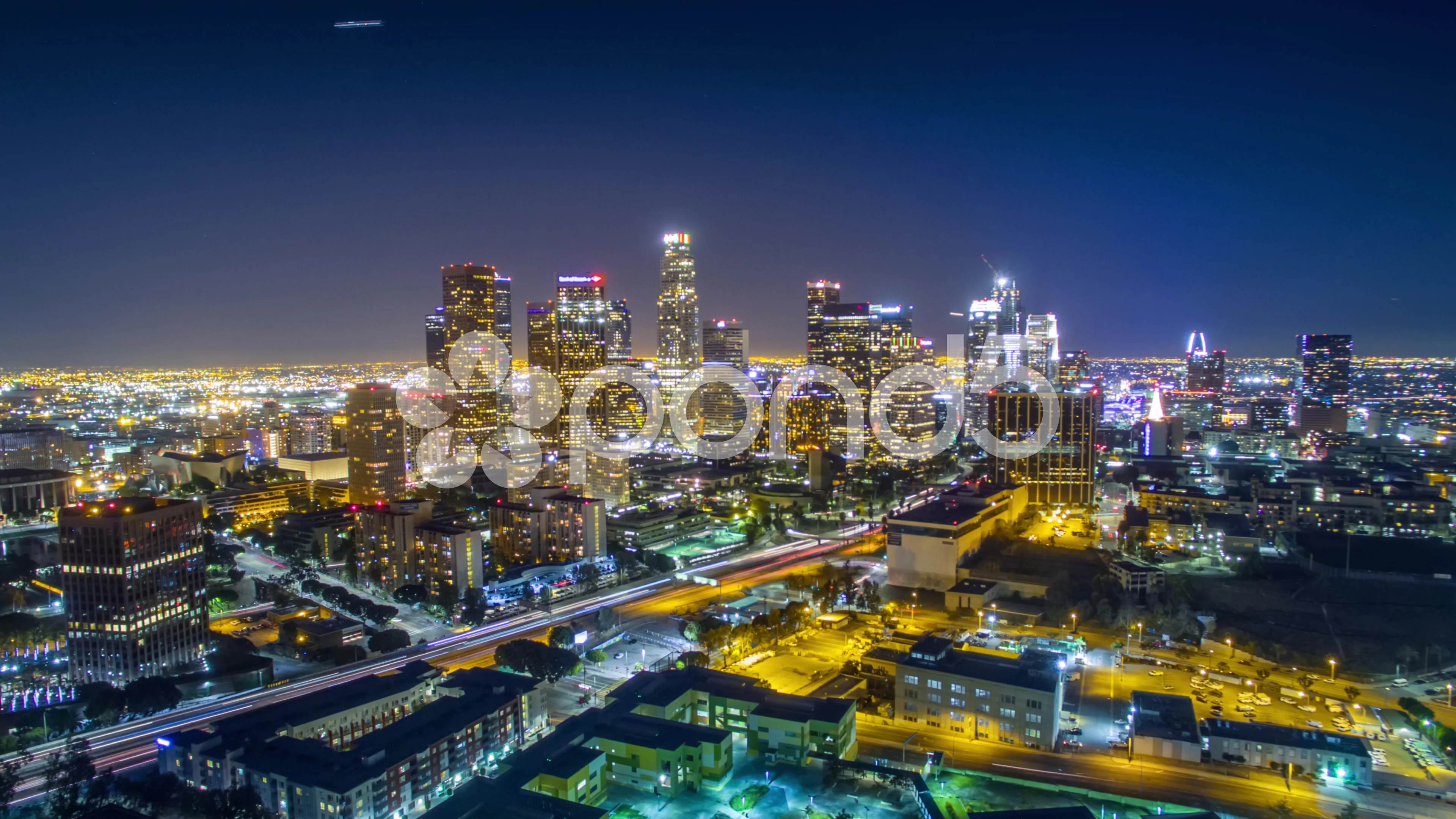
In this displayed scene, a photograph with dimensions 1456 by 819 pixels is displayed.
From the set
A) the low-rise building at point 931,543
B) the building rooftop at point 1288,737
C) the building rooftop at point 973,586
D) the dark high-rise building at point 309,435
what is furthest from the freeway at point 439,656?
the dark high-rise building at point 309,435

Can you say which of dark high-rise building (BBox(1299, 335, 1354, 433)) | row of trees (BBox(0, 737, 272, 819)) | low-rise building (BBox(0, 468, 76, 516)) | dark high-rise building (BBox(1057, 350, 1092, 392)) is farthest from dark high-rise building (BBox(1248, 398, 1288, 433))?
low-rise building (BBox(0, 468, 76, 516))

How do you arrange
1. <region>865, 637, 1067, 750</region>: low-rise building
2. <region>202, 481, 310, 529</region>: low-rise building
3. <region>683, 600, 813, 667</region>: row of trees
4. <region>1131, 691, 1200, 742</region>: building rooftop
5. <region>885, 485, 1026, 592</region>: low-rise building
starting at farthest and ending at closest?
1. <region>202, 481, 310, 529</region>: low-rise building
2. <region>885, 485, 1026, 592</region>: low-rise building
3. <region>683, 600, 813, 667</region>: row of trees
4. <region>865, 637, 1067, 750</region>: low-rise building
5. <region>1131, 691, 1200, 742</region>: building rooftop

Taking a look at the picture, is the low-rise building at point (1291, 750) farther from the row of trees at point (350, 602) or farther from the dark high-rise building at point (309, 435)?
the dark high-rise building at point (309, 435)

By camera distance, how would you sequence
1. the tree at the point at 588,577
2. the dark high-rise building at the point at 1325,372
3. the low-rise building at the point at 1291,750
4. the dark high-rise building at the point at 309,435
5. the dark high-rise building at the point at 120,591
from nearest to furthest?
1. the low-rise building at the point at 1291,750
2. the dark high-rise building at the point at 120,591
3. the tree at the point at 588,577
4. the dark high-rise building at the point at 309,435
5. the dark high-rise building at the point at 1325,372

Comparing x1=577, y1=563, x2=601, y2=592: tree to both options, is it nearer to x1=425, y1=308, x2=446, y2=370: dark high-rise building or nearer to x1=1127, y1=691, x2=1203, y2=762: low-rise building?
x1=1127, y1=691, x2=1203, y2=762: low-rise building

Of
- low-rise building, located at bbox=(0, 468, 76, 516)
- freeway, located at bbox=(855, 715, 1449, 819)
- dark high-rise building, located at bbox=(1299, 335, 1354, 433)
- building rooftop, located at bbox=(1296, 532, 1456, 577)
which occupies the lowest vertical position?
freeway, located at bbox=(855, 715, 1449, 819)
